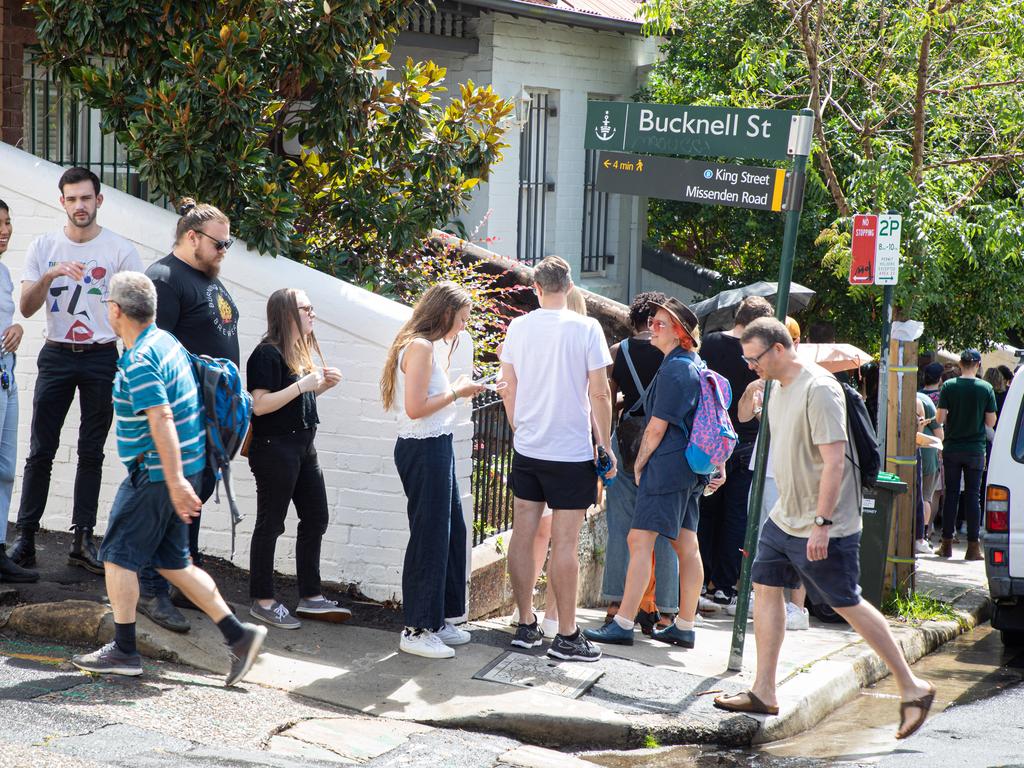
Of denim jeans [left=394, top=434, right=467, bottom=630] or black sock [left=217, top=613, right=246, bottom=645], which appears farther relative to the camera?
denim jeans [left=394, top=434, right=467, bottom=630]

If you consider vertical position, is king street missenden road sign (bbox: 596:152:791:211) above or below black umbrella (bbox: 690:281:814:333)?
above

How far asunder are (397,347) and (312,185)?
9.50 ft

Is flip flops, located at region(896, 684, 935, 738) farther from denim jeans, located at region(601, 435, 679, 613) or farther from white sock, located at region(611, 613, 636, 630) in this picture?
denim jeans, located at region(601, 435, 679, 613)

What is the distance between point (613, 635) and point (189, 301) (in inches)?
111

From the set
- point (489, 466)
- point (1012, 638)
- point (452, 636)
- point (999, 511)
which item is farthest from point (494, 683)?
point (1012, 638)

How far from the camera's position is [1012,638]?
855 cm

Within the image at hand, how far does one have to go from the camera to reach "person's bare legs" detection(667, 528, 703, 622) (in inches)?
270

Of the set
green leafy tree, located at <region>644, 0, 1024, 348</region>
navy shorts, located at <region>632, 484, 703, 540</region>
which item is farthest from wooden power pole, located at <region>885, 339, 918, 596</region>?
navy shorts, located at <region>632, 484, 703, 540</region>

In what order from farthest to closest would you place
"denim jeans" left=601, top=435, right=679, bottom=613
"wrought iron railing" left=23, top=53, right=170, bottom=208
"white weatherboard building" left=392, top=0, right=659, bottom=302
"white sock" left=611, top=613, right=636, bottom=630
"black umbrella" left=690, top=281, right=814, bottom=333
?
"white weatherboard building" left=392, top=0, right=659, bottom=302 → "black umbrella" left=690, top=281, right=814, bottom=333 → "wrought iron railing" left=23, top=53, right=170, bottom=208 → "denim jeans" left=601, top=435, right=679, bottom=613 → "white sock" left=611, top=613, right=636, bottom=630

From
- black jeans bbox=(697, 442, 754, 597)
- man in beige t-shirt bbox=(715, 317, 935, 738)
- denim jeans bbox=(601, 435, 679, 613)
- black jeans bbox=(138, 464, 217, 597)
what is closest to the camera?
black jeans bbox=(138, 464, 217, 597)

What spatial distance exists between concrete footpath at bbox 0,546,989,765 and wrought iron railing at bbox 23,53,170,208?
4188mm

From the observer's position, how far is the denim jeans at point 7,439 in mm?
6062

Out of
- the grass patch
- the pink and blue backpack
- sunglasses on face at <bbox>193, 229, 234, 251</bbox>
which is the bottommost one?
the grass patch

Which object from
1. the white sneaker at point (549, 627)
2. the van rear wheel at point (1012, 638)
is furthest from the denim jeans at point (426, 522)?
the van rear wheel at point (1012, 638)
